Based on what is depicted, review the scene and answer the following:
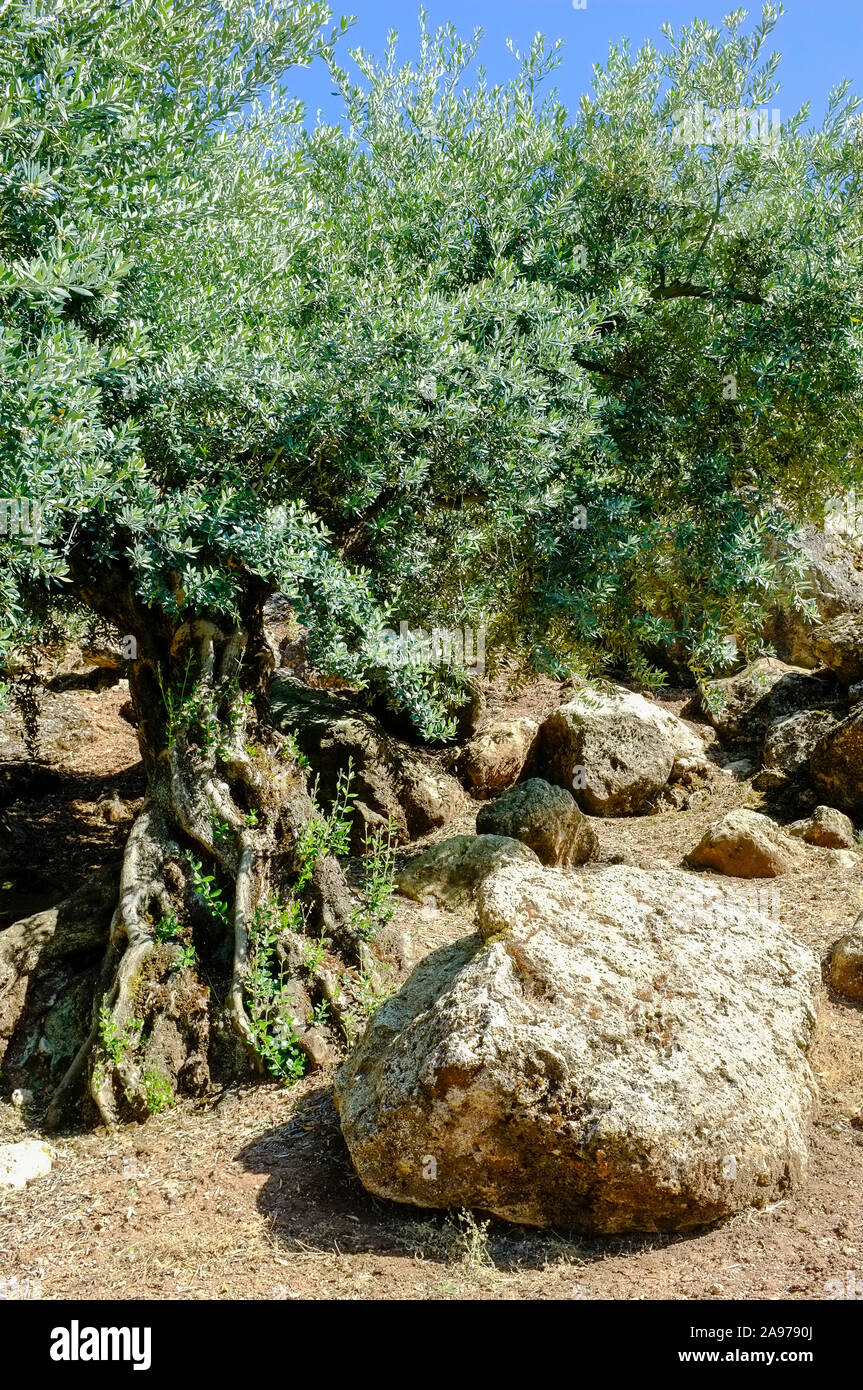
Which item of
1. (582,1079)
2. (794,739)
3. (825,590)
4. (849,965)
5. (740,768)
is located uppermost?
(825,590)

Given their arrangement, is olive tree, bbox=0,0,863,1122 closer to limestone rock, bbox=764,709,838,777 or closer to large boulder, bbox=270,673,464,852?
large boulder, bbox=270,673,464,852

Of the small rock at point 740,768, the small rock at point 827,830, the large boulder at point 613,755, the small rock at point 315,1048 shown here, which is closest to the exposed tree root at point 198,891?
the small rock at point 315,1048

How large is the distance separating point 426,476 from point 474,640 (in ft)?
9.77

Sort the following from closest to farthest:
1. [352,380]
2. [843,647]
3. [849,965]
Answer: [352,380] < [849,965] < [843,647]

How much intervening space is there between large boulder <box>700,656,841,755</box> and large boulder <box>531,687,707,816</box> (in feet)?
3.21

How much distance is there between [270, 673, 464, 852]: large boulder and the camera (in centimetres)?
1127

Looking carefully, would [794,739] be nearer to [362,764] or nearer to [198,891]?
[362,764]

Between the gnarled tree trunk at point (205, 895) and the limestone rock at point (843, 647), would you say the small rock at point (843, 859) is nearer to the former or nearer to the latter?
the limestone rock at point (843, 647)

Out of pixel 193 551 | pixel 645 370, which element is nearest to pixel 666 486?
pixel 645 370

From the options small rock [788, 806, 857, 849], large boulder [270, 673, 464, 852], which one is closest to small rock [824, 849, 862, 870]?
small rock [788, 806, 857, 849]

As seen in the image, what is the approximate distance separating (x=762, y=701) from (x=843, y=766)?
2.27 m

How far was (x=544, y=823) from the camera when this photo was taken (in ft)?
35.8

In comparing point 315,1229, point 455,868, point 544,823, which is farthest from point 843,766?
point 315,1229

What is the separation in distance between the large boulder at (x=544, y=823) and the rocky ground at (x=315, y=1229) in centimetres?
296
